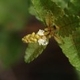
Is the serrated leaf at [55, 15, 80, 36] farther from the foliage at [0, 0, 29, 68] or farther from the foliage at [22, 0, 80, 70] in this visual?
the foliage at [0, 0, 29, 68]

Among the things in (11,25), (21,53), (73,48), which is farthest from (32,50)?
(21,53)

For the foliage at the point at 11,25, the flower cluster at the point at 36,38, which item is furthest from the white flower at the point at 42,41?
the foliage at the point at 11,25

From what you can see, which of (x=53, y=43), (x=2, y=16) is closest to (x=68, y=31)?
(x=2, y=16)

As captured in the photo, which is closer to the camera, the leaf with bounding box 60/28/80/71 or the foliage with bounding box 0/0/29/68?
the leaf with bounding box 60/28/80/71

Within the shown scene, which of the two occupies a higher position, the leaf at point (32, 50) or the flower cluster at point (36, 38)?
the flower cluster at point (36, 38)

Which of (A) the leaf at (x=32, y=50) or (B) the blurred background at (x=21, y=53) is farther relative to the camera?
(B) the blurred background at (x=21, y=53)

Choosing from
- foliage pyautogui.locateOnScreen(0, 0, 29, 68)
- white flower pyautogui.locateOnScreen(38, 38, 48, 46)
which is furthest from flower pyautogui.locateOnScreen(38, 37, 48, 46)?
foliage pyautogui.locateOnScreen(0, 0, 29, 68)

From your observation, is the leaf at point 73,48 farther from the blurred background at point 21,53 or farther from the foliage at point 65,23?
the blurred background at point 21,53

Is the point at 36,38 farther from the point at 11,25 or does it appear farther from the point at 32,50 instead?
the point at 11,25
